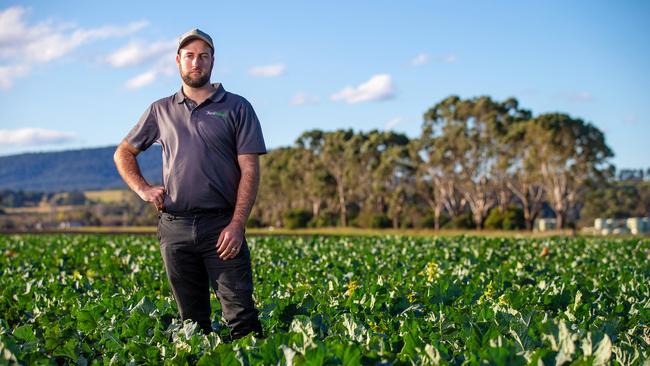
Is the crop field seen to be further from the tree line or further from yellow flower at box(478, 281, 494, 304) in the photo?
the tree line

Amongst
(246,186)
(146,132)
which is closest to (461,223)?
(146,132)

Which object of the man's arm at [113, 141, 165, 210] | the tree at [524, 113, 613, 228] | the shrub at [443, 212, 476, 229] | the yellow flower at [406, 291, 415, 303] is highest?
the tree at [524, 113, 613, 228]

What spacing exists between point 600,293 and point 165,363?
4606 millimetres

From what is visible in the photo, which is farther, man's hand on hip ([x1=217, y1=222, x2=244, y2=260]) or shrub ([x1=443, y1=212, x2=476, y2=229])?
shrub ([x1=443, y1=212, x2=476, y2=229])

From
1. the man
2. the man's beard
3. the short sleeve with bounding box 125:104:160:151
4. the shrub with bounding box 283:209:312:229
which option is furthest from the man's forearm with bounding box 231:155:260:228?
the shrub with bounding box 283:209:312:229

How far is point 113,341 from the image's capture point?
15.0 ft

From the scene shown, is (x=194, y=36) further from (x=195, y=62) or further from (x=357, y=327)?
(x=357, y=327)

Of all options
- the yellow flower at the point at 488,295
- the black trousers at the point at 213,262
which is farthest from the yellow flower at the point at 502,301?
the black trousers at the point at 213,262

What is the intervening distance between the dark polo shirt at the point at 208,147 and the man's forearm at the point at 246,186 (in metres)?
0.06

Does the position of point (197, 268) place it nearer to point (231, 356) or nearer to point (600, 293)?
point (231, 356)

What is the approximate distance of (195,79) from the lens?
514 centimetres

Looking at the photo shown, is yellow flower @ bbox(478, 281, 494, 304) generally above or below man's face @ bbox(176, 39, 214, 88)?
below

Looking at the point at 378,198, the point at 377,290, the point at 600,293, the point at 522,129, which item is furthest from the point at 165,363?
the point at 378,198

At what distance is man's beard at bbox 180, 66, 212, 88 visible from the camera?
16.9 feet
